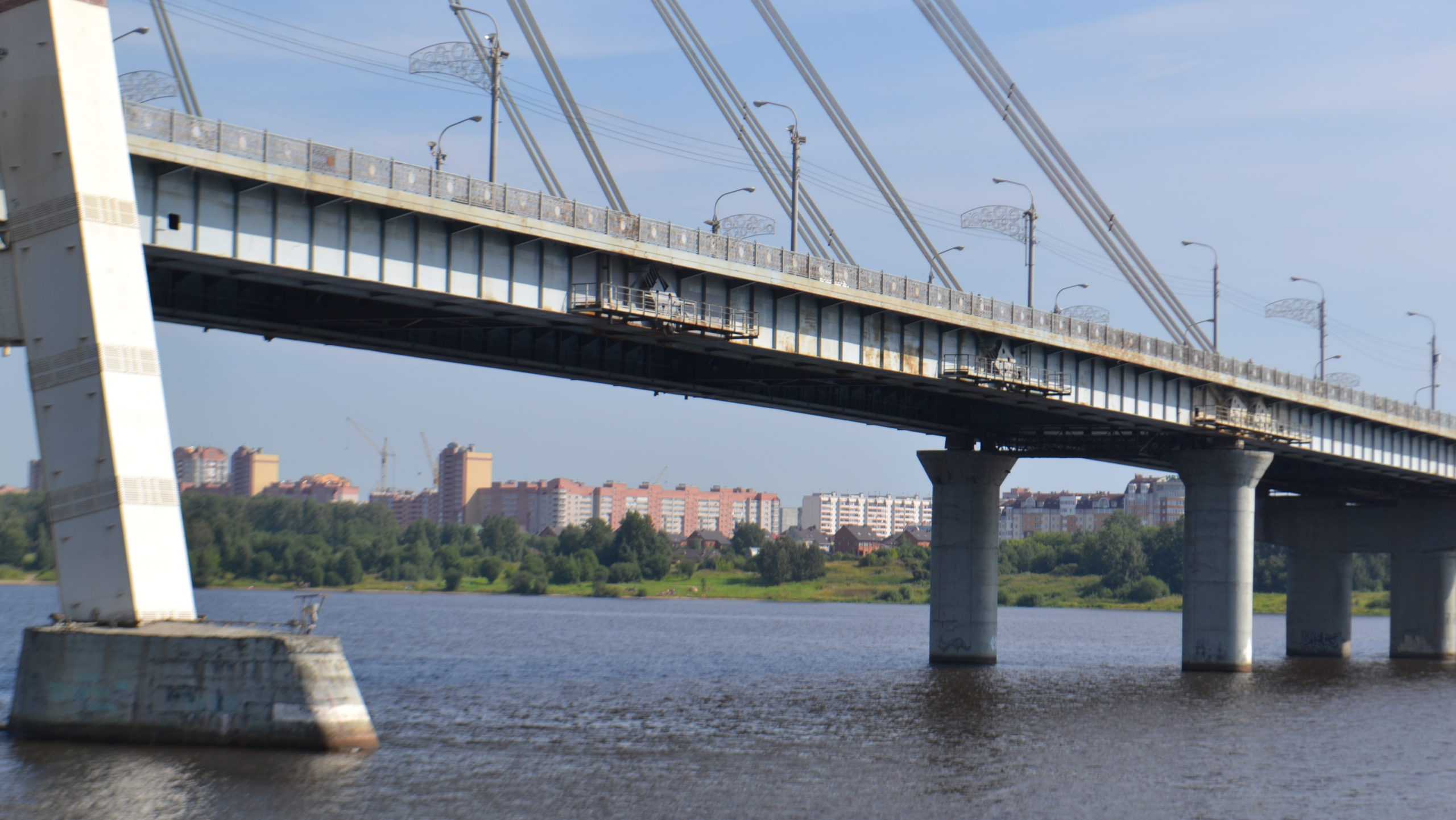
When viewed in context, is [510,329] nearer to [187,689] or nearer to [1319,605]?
[187,689]

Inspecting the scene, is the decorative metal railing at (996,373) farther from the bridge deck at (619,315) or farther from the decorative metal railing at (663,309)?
the decorative metal railing at (663,309)

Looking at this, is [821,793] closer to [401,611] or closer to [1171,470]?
[1171,470]

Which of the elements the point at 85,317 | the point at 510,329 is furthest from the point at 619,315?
the point at 85,317

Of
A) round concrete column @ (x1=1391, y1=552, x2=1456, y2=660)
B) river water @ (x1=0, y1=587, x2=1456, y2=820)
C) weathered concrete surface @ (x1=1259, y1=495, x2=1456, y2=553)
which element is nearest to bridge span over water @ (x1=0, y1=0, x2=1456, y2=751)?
river water @ (x1=0, y1=587, x2=1456, y2=820)

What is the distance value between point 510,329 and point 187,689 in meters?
21.6

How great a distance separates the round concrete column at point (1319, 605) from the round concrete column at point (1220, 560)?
22811 millimetres

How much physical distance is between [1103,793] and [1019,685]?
2863 centimetres

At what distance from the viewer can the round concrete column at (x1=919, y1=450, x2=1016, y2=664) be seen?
2874 inches

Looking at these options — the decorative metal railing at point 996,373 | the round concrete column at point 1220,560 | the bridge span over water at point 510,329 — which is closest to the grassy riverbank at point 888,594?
the bridge span over water at point 510,329

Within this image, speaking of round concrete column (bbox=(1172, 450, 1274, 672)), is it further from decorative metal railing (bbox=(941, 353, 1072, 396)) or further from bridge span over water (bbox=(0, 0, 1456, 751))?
decorative metal railing (bbox=(941, 353, 1072, 396))

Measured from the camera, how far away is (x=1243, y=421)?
72.4 meters

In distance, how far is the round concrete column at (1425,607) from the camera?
94625 mm

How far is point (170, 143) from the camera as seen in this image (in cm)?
3641

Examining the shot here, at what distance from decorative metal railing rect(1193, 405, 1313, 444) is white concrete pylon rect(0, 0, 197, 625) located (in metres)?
50.3
